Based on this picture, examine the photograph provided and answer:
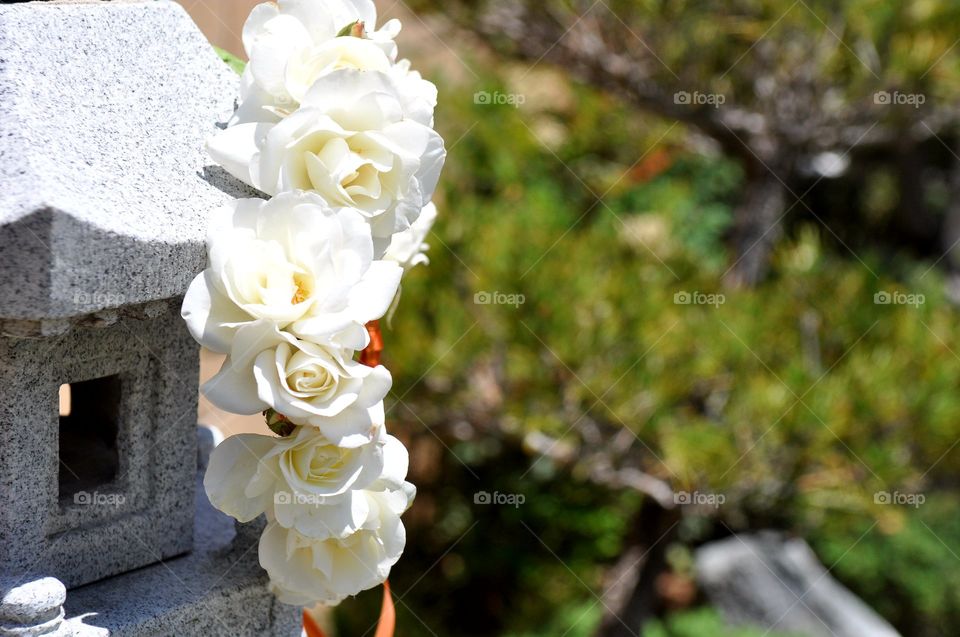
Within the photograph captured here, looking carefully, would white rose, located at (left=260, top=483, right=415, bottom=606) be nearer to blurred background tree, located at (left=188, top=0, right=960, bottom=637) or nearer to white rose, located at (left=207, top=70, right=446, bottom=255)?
white rose, located at (left=207, top=70, right=446, bottom=255)

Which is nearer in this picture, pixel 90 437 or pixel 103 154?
pixel 103 154

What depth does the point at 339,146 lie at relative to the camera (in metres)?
0.84

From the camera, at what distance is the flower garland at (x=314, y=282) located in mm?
784

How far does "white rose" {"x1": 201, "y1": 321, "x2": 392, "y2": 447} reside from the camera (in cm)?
78

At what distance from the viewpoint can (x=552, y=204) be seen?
Answer: 288 centimetres

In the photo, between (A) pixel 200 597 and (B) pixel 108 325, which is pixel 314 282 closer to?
(B) pixel 108 325

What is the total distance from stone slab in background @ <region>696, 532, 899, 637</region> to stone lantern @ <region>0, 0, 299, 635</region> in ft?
6.84

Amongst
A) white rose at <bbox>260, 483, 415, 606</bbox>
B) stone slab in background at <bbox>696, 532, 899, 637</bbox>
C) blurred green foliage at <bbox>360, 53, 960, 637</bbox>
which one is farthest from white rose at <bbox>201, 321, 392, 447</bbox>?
stone slab in background at <bbox>696, 532, 899, 637</bbox>

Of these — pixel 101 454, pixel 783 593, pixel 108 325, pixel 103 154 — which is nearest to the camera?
pixel 103 154

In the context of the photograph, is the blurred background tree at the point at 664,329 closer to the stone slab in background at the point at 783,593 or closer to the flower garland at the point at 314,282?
the stone slab in background at the point at 783,593

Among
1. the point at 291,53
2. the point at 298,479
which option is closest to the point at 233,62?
the point at 291,53

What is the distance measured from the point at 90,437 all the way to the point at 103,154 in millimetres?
416

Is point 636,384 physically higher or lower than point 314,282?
lower

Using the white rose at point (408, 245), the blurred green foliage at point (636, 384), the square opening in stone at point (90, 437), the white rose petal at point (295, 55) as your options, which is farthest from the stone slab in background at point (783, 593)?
the white rose petal at point (295, 55)
